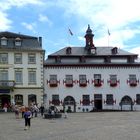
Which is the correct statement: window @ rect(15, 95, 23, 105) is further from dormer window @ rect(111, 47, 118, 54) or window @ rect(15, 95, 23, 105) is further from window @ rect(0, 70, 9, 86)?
dormer window @ rect(111, 47, 118, 54)

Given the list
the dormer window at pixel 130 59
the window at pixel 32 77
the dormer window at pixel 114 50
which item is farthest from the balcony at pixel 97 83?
the window at pixel 32 77

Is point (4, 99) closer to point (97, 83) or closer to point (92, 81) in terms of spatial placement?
point (92, 81)

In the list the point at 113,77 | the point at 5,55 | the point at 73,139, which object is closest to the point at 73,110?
the point at 113,77

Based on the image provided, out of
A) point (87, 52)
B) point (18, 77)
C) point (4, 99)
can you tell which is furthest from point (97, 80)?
point (4, 99)

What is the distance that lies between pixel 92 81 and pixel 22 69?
36.6 ft

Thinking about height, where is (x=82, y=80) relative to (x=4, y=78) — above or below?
below

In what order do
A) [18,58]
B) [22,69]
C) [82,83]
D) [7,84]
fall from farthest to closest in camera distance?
[82,83], [18,58], [22,69], [7,84]

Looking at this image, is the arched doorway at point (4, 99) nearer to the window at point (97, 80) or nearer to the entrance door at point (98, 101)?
the entrance door at point (98, 101)

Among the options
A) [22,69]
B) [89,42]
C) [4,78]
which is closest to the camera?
[4,78]

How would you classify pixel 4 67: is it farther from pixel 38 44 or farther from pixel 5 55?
pixel 38 44

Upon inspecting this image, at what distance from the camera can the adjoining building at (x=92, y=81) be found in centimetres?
7194

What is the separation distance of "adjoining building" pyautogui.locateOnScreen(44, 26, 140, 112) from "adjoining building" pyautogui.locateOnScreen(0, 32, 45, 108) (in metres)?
2.17

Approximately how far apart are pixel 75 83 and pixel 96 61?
4920 mm

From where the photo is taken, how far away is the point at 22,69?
69812 millimetres
